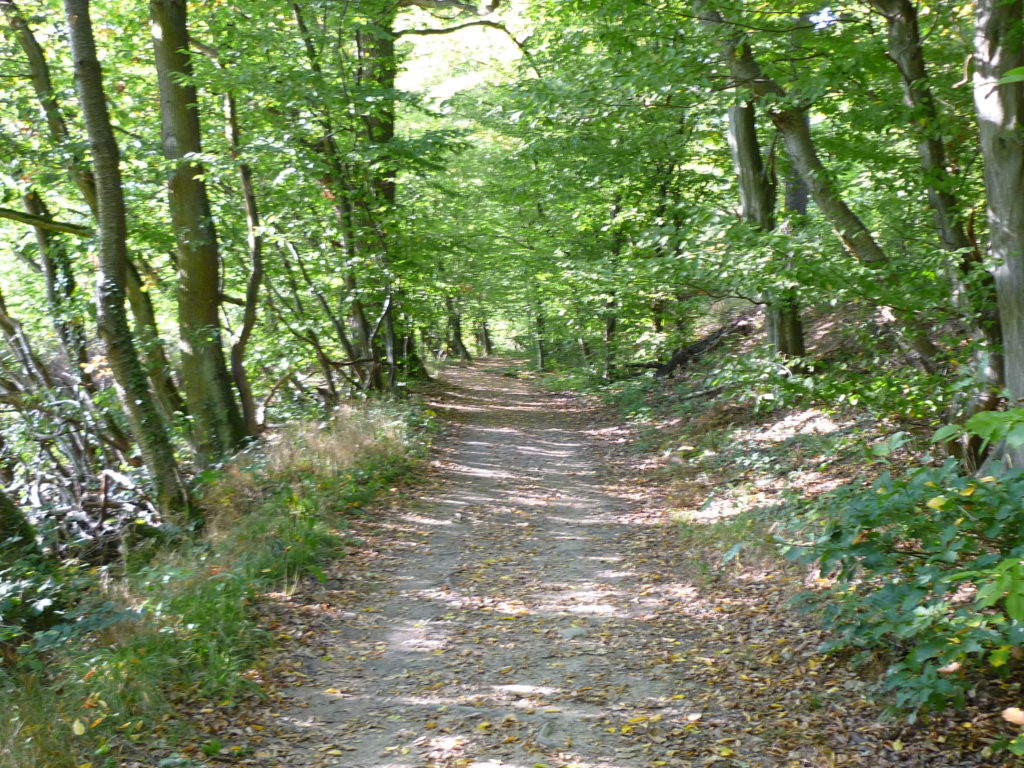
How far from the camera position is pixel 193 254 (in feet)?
33.6

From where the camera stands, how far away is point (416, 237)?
13.2m

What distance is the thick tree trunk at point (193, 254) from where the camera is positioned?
32.0 ft

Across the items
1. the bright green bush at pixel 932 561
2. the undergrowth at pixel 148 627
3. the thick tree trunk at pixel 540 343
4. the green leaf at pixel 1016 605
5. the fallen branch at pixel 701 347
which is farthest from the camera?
the thick tree trunk at pixel 540 343

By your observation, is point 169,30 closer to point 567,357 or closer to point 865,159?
point 865,159

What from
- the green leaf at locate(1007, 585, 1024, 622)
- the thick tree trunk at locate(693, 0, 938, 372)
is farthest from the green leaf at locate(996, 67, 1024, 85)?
the thick tree trunk at locate(693, 0, 938, 372)

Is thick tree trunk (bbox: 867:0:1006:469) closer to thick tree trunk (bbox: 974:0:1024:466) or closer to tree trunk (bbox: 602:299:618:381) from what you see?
thick tree trunk (bbox: 974:0:1024:466)

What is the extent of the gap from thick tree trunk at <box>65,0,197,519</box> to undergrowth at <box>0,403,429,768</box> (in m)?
1.52

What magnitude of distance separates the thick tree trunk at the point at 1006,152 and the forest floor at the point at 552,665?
7.02 feet

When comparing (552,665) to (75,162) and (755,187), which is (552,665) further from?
(75,162)

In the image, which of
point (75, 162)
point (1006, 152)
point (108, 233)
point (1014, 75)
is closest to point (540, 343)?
point (75, 162)

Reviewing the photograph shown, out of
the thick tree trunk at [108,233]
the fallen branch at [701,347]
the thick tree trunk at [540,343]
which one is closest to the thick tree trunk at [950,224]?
the thick tree trunk at [108,233]

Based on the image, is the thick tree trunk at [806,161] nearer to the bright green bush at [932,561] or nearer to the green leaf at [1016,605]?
the bright green bush at [932,561]

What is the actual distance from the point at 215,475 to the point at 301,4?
6938mm

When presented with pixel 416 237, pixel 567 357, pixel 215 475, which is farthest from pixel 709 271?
pixel 567 357
